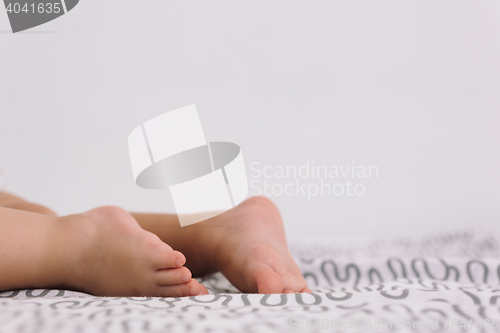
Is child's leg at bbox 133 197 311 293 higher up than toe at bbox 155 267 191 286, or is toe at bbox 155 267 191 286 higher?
toe at bbox 155 267 191 286

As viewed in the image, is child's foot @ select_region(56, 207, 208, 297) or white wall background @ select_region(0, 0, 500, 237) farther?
white wall background @ select_region(0, 0, 500, 237)

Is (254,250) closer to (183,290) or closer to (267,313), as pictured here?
(183,290)

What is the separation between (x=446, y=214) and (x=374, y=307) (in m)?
0.51

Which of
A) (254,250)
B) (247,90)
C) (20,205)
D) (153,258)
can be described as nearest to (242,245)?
(254,250)

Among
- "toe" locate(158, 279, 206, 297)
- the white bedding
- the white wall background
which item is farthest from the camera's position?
the white wall background

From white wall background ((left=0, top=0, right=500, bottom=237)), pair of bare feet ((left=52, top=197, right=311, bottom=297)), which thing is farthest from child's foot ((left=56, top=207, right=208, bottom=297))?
white wall background ((left=0, top=0, right=500, bottom=237))

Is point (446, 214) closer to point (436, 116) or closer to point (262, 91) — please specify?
point (436, 116)

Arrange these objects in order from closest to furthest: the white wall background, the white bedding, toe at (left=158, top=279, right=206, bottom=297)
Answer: the white bedding, toe at (left=158, top=279, right=206, bottom=297), the white wall background

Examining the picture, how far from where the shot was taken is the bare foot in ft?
1.46

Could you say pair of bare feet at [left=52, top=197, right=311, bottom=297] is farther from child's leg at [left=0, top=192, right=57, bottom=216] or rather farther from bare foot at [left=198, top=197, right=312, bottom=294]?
child's leg at [left=0, top=192, right=57, bottom=216]

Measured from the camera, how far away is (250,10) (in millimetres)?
609

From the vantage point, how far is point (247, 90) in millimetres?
599

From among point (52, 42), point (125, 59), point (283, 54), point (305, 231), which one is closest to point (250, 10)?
point (283, 54)

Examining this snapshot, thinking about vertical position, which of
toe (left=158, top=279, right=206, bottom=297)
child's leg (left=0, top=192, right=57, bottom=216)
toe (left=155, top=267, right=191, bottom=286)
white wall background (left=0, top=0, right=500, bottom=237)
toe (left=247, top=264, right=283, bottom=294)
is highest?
white wall background (left=0, top=0, right=500, bottom=237)
